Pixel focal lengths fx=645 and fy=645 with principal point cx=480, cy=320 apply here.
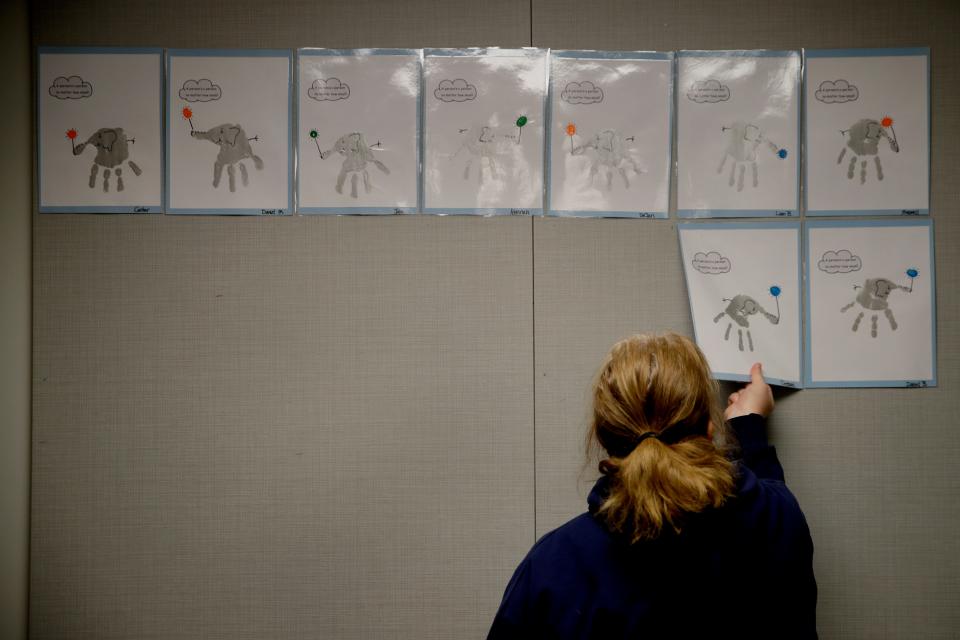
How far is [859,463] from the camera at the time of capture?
1.47 m

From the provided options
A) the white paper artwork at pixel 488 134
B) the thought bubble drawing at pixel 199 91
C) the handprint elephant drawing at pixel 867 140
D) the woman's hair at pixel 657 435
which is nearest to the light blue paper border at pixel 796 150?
the handprint elephant drawing at pixel 867 140

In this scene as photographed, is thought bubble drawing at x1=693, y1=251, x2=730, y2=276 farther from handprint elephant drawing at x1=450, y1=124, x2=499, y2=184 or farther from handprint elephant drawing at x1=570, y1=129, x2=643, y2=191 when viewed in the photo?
handprint elephant drawing at x1=450, y1=124, x2=499, y2=184

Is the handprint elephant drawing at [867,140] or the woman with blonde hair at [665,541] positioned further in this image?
the handprint elephant drawing at [867,140]

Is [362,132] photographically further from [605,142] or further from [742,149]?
[742,149]

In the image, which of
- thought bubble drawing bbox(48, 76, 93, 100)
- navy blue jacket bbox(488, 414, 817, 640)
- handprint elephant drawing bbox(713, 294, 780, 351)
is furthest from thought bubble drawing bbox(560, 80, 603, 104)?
thought bubble drawing bbox(48, 76, 93, 100)

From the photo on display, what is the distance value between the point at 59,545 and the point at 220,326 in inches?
24.4

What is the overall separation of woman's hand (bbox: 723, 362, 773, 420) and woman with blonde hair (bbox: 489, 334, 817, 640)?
427 millimetres

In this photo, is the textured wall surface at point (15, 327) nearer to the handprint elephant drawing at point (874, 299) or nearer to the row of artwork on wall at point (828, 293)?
the row of artwork on wall at point (828, 293)

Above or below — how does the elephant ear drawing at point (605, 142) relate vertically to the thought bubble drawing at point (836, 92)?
below

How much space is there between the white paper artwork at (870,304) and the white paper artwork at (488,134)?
0.67 meters

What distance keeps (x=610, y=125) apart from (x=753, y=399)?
693 mm

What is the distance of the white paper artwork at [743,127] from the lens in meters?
1.48

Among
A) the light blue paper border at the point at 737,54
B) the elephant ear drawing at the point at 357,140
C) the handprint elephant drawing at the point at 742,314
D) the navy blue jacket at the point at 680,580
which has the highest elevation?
the light blue paper border at the point at 737,54

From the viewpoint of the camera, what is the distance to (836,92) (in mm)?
1480
